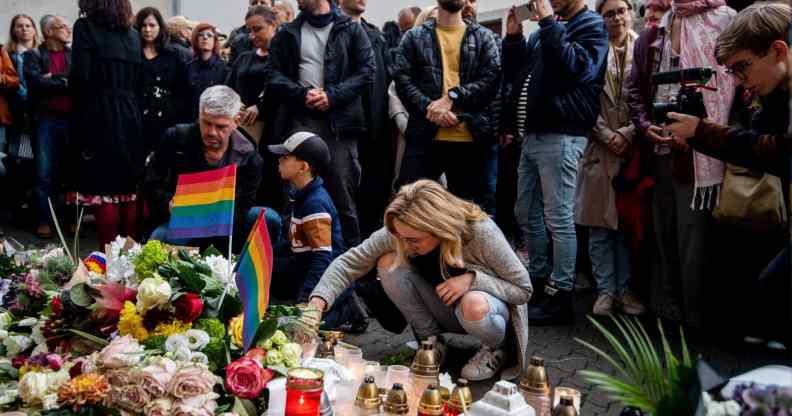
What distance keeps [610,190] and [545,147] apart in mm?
649

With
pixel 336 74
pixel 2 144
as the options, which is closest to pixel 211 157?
pixel 336 74

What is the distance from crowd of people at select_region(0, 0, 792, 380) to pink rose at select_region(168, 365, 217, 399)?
1.16 meters

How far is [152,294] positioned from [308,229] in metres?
1.82

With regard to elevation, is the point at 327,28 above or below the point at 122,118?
above

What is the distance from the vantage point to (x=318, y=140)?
4574mm

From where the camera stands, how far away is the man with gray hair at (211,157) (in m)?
4.54

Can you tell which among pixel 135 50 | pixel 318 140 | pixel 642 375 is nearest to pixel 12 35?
pixel 135 50

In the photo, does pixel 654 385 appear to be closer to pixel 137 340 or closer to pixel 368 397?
pixel 368 397

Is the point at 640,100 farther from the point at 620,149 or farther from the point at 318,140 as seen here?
the point at 318,140

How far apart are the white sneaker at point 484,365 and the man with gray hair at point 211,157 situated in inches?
62.8

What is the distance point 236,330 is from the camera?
8.68ft

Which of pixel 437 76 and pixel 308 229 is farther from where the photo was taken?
pixel 437 76

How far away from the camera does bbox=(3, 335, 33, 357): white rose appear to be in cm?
280

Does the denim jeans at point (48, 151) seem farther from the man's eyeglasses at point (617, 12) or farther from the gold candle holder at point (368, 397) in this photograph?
the gold candle holder at point (368, 397)
